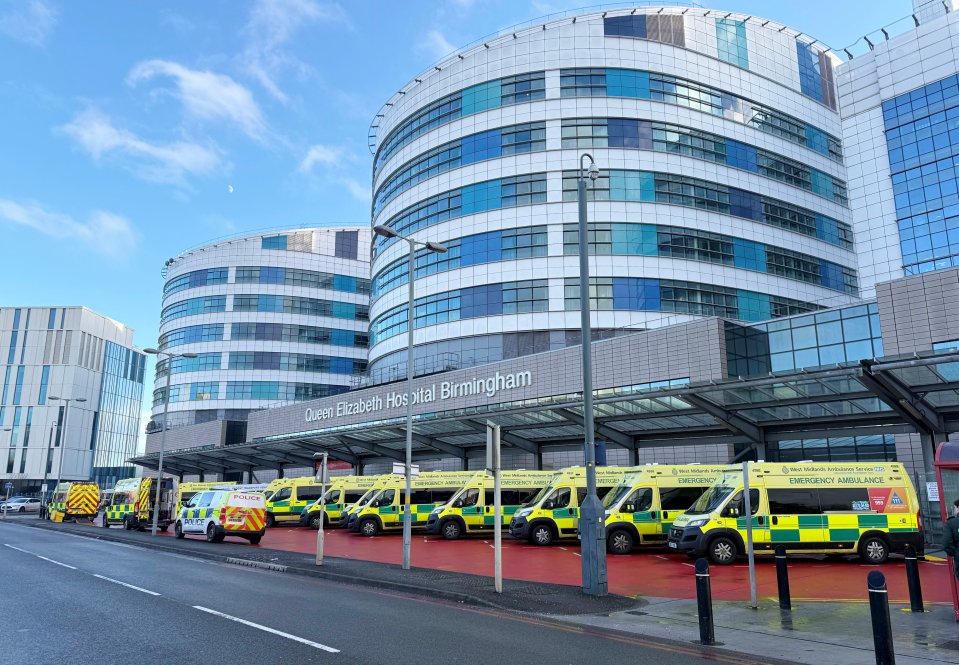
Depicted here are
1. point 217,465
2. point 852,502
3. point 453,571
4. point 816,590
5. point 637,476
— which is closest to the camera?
point 816,590

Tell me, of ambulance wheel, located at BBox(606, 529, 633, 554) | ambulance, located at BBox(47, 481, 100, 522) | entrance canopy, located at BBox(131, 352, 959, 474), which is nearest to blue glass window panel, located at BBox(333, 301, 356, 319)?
ambulance, located at BBox(47, 481, 100, 522)

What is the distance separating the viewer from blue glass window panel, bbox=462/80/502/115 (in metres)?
40.5

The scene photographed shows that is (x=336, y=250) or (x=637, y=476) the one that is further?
(x=336, y=250)

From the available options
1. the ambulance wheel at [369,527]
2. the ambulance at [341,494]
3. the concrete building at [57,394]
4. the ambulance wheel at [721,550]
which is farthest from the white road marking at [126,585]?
the concrete building at [57,394]

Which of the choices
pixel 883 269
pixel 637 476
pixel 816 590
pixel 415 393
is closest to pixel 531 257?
pixel 415 393

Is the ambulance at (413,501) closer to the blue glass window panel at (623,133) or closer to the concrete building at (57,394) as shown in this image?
the blue glass window panel at (623,133)

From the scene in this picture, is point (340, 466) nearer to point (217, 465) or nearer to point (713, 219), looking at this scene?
point (217, 465)

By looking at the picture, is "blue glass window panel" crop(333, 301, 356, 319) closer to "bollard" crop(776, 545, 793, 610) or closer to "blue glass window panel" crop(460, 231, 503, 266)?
"blue glass window panel" crop(460, 231, 503, 266)

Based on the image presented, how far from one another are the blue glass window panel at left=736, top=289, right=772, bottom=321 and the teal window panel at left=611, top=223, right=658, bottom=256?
5661 mm

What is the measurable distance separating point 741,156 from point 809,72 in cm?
1066

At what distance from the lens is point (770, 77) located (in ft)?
140

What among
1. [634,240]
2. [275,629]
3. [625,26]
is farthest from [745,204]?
[275,629]

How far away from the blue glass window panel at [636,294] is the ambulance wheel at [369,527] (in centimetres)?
1611

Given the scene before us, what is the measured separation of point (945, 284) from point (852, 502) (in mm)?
10166
